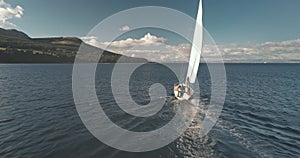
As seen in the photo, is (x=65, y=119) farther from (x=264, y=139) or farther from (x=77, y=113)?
(x=264, y=139)

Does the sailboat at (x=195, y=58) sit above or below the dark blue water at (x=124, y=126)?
above

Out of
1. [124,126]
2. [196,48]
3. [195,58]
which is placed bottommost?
[124,126]

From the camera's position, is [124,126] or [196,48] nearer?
[124,126]

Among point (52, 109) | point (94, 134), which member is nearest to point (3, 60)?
point (52, 109)

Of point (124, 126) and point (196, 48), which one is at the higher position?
point (196, 48)

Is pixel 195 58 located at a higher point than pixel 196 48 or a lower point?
lower

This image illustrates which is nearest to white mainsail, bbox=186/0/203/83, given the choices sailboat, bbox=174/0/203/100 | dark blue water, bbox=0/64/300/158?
sailboat, bbox=174/0/203/100

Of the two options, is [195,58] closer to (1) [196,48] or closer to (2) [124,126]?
(1) [196,48]

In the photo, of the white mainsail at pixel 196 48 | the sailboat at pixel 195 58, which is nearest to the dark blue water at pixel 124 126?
the sailboat at pixel 195 58

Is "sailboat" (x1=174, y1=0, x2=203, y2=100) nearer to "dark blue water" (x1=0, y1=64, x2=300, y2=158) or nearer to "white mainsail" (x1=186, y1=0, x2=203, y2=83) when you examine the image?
"white mainsail" (x1=186, y1=0, x2=203, y2=83)

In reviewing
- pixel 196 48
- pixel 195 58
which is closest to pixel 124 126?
pixel 195 58

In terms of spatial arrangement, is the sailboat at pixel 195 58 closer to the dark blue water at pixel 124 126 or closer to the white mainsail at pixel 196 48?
the white mainsail at pixel 196 48

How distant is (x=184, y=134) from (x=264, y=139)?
25.5ft

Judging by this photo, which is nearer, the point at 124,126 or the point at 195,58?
the point at 124,126
